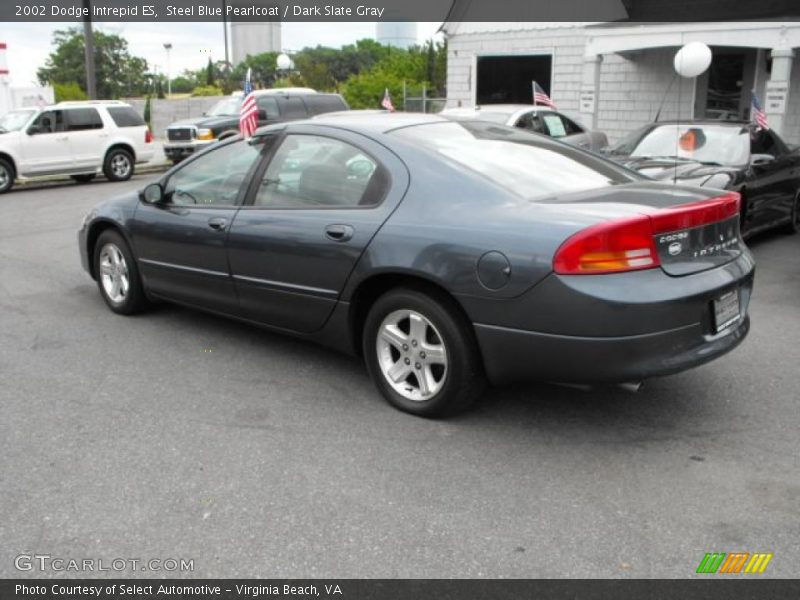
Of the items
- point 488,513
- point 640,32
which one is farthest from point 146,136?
point 488,513

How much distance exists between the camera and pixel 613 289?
138 inches

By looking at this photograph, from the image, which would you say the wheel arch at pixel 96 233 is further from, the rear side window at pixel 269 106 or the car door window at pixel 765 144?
the rear side window at pixel 269 106

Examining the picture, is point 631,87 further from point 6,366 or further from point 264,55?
point 264,55

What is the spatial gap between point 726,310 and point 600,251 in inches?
33.6

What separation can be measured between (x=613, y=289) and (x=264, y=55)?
77.3m

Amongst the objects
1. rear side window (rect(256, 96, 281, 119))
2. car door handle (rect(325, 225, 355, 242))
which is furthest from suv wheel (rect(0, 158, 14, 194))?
car door handle (rect(325, 225, 355, 242))

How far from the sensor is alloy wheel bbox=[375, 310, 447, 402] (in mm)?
4070

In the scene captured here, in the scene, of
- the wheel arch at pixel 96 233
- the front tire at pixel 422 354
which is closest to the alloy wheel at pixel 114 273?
the wheel arch at pixel 96 233

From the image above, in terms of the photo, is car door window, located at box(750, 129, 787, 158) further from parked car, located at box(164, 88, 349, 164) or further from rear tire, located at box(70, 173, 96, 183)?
rear tire, located at box(70, 173, 96, 183)

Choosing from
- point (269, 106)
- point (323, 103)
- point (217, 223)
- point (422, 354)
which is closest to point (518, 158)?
point (422, 354)

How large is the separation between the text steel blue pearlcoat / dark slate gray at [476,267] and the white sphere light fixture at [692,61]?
5.70 m

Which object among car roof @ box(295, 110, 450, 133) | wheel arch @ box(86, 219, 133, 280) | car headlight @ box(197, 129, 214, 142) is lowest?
wheel arch @ box(86, 219, 133, 280)

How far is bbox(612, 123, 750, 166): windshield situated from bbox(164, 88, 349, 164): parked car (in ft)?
36.8

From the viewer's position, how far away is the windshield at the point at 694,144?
8.57 m
